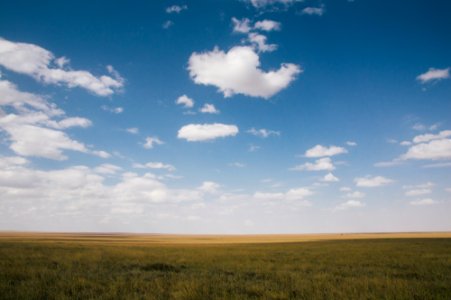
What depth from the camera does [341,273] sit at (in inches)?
671

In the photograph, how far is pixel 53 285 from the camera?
12.7 m

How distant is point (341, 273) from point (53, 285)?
45.6 feet

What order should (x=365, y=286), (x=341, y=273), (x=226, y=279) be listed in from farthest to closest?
(x=341, y=273) → (x=226, y=279) → (x=365, y=286)

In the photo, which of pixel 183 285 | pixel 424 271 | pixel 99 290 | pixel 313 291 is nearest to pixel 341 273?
pixel 424 271

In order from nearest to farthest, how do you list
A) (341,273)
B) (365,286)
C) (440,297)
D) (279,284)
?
(440,297) → (365,286) → (279,284) → (341,273)

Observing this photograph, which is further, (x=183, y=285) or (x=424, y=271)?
(x=424, y=271)

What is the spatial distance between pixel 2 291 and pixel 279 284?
10592mm

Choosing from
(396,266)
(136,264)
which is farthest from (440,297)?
(136,264)

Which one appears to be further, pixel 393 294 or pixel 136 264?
pixel 136 264

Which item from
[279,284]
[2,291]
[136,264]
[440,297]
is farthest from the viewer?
[136,264]

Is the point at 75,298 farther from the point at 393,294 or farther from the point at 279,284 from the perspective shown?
the point at 393,294

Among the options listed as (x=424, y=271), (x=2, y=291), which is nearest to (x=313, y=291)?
(x=424, y=271)

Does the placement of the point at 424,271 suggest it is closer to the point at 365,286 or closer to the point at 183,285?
the point at 365,286

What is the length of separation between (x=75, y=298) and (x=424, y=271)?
1740 centimetres
